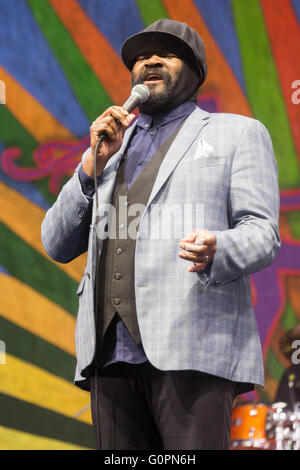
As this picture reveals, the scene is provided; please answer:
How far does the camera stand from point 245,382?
1.48m

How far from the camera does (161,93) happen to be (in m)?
1.76

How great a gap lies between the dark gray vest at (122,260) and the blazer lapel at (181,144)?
34 mm

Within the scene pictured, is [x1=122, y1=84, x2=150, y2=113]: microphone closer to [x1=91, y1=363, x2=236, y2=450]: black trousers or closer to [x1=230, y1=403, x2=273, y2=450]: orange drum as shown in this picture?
[x1=91, y1=363, x2=236, y2=450]: black trousers

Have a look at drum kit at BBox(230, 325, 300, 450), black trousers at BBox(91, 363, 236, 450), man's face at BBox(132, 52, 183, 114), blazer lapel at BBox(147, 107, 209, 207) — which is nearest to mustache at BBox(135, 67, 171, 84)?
man's face at BBox(132, 52, 183, 114)

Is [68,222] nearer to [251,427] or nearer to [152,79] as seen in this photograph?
[152,79]

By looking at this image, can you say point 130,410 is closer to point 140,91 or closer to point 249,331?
point 249,331

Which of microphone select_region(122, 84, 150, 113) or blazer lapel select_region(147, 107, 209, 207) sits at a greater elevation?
microphone select_region(122, 84, 150, 113)

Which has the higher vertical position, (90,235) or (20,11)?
(20,11)

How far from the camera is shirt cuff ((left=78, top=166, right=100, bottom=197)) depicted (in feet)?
5.47

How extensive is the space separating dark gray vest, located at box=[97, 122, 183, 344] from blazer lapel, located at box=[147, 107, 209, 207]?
34mm

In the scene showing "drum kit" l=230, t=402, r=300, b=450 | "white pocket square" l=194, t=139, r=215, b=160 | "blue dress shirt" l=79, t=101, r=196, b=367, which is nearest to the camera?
"blue dress shirt" l=79, t=101, r=196, b=367

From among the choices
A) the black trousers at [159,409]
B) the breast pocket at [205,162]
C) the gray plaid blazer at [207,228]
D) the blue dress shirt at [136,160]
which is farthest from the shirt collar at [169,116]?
the black trousers at [159,409]

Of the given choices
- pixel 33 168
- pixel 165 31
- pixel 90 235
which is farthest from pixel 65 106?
pixel 90 235
